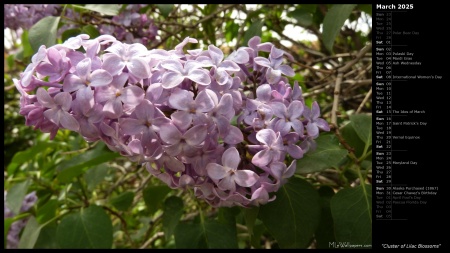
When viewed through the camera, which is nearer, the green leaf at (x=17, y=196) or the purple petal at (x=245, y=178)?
the purple petal at (x=245, y=178)

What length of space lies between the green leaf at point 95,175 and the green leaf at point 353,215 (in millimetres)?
702

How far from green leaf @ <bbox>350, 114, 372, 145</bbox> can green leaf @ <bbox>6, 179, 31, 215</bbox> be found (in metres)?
0.85

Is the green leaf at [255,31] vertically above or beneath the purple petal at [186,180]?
above

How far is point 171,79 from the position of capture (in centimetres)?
65

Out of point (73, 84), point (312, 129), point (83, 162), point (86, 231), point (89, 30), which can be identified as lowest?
point (86, 231)

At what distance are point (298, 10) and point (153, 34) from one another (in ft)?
1.31

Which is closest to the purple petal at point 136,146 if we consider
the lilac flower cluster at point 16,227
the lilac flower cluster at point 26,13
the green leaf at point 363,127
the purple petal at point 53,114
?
the purple petal at point 53,114

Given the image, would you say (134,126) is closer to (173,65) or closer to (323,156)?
(173,65)

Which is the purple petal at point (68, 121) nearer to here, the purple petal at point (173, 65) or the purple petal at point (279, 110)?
the purple petal at point (173, 65)

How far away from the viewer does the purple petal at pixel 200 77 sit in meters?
0.65

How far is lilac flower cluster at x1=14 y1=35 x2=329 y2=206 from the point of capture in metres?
0.64

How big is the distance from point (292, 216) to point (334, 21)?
0.43 meters

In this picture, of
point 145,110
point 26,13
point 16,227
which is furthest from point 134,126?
point 16,227

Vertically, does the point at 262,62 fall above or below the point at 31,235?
above
